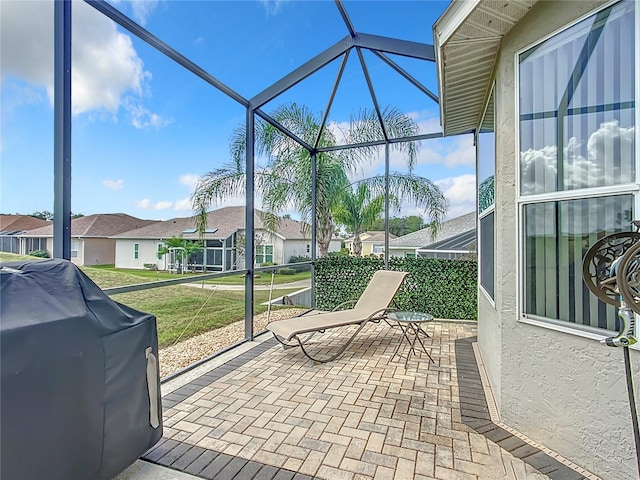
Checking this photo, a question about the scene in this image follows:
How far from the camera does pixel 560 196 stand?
98.6 inches

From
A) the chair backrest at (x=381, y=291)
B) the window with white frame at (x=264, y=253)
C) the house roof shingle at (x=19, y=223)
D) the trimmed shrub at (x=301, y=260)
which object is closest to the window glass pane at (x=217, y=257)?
the window with white frame at (x=264, y=253)

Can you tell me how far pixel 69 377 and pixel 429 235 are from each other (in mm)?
7093

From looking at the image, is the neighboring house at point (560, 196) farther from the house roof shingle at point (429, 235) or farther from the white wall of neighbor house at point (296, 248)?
the white wall of neighbor house at point (296, 248)

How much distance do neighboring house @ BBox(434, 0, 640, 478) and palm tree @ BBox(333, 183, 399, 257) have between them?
4.94 metres

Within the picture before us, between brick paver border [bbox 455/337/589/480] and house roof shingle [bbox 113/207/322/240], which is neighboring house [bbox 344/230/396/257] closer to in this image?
house roof shingle [bbox 113/207/322/240]

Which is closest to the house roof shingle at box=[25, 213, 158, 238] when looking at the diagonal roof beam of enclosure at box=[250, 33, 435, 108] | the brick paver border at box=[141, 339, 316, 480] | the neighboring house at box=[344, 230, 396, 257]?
the brick paver border at box=[141, 339, 316, 480]

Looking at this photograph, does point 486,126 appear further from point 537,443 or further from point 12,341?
point 12,341

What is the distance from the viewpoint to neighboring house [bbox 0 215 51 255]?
2566 millimetres

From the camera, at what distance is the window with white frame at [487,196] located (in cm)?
407

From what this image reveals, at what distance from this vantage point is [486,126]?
4.61 metres

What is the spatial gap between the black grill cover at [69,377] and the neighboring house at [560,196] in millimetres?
2901

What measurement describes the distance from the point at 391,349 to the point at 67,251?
4212mm

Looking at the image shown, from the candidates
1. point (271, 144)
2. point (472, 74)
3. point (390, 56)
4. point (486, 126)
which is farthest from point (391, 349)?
point (271, 144)

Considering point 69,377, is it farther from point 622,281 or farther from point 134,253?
point 134,253
